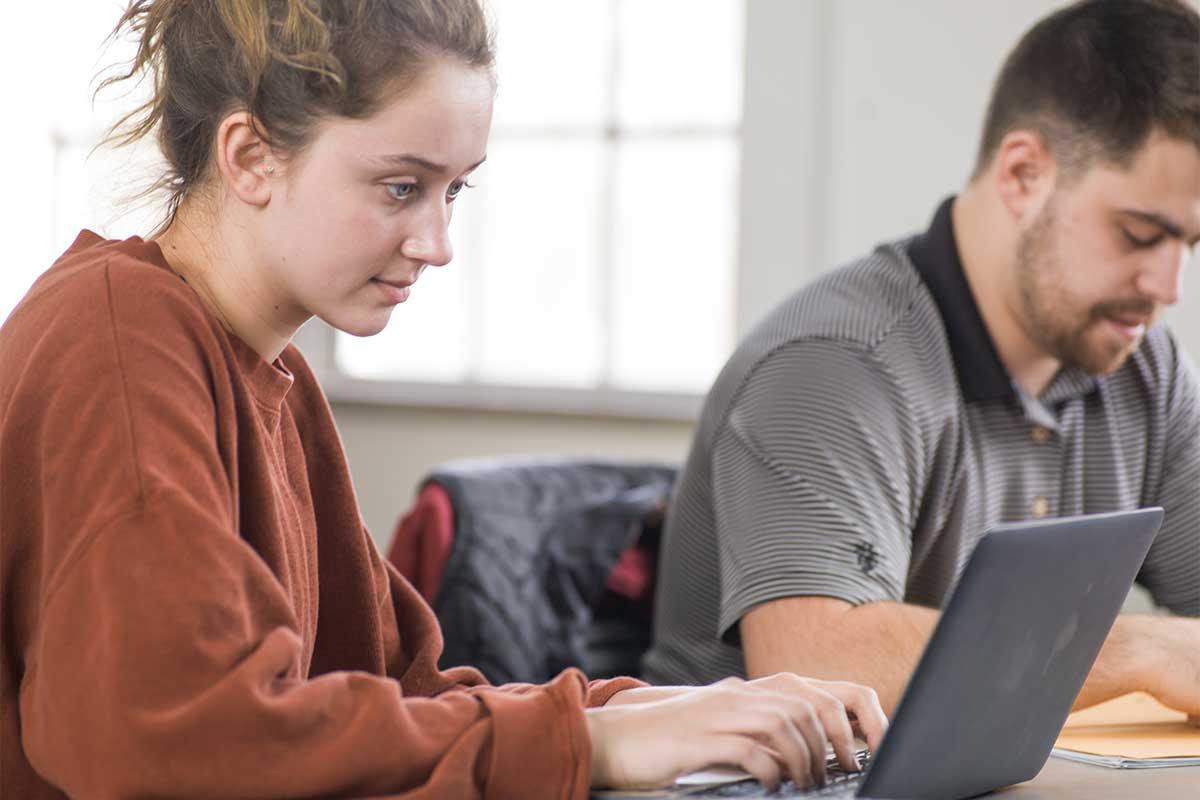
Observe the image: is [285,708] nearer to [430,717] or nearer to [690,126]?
[430,717]

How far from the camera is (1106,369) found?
175cm

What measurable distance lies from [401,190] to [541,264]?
2.86m

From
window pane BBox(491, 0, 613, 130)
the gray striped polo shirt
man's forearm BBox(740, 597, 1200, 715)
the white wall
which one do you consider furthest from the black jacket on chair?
window pane BBox(491, 0, 613, 130)

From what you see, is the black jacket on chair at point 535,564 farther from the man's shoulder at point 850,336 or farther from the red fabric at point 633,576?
the man's shoulder at point 850,336

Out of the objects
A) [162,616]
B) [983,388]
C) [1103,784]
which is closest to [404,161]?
[162,616]

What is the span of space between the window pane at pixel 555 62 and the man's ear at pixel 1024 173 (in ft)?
6.85

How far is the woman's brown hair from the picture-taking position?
985 millimetres

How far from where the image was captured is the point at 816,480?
4.88ft

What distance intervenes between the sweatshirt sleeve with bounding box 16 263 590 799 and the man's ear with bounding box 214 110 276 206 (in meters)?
0.16

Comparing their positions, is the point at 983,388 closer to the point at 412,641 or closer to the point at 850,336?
the point at 850,336

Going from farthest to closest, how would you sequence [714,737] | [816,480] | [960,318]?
[960,318] → [816,480] → [714,737]

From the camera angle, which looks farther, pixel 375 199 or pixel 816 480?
pixel 816 480

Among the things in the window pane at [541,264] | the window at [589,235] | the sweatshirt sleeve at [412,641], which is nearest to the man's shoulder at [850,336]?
the sweatshirt sleeve at [412,641]

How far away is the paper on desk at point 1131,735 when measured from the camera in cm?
114
